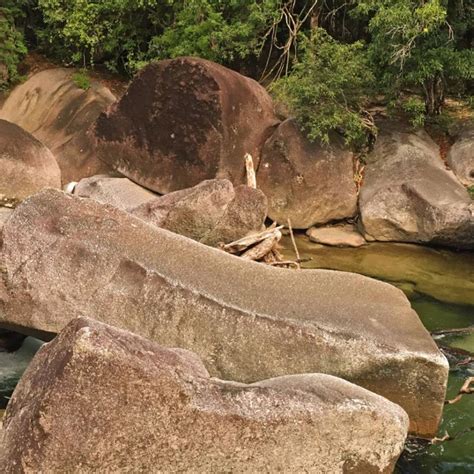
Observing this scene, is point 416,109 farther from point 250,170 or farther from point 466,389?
point 466,389

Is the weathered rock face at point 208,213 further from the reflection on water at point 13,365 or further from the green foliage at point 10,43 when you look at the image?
the green foliage at point 10,43

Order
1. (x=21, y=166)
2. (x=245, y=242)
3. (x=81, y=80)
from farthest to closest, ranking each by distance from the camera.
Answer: (x=81, y=80) → (x=21, y=166) → (x=245, y=242)

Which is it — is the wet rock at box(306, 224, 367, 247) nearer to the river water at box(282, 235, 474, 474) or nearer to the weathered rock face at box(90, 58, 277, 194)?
the river water at box(282, 235, 474, 474)

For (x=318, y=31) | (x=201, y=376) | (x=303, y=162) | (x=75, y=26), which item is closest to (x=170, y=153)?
(x=303, y=162)

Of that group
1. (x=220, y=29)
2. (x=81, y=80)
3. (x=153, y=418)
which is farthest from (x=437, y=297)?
(x=81, y=80)

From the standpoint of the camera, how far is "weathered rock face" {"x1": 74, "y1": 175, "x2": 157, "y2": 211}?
13.7m

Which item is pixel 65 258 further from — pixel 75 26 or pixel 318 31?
pixel 75 26

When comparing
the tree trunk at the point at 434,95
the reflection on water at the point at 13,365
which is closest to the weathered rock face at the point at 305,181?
the tree trunk at the point at 434,95

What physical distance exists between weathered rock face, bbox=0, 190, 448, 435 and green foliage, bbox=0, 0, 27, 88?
1356 cm

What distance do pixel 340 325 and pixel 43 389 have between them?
2897 mm

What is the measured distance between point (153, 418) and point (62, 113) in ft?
46.8

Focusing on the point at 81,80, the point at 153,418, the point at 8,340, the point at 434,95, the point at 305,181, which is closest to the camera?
the point at 153,418

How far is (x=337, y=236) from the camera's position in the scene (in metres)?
14.1

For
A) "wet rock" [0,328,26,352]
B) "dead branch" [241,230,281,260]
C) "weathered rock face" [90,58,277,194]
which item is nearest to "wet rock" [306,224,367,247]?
"weathered rock face" [90,58,277,194]
